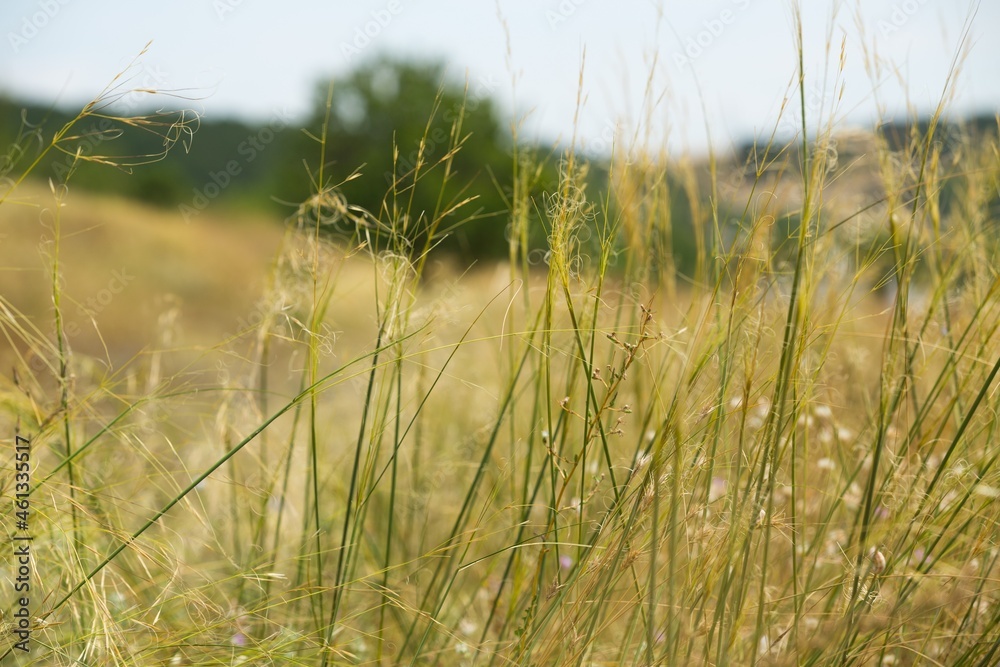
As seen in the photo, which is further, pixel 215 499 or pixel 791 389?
pixel 215 499

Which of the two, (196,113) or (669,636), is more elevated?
(196,113)

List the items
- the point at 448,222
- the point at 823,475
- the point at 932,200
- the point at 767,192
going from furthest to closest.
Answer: the point at 448,222, the point at 823,475, the point at 932,200, the point at 767,192

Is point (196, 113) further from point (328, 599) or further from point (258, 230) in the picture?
point (258, 230)

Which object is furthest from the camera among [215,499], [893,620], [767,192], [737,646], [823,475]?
[215,499]

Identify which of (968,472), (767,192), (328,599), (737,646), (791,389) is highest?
(767,192)

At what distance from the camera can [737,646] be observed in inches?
43.5

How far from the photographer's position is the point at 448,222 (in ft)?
42.4

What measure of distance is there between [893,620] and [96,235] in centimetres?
1439

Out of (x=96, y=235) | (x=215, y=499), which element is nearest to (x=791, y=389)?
(x=215, y=499)

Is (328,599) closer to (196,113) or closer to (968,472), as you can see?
(196,113)

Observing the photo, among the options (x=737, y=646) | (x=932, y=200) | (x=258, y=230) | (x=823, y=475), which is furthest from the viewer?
(x=258, y=230)

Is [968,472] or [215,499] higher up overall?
[968,472]

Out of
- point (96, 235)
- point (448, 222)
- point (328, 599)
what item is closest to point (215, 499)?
point (328, 599)

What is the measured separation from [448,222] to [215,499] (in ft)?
34.7
